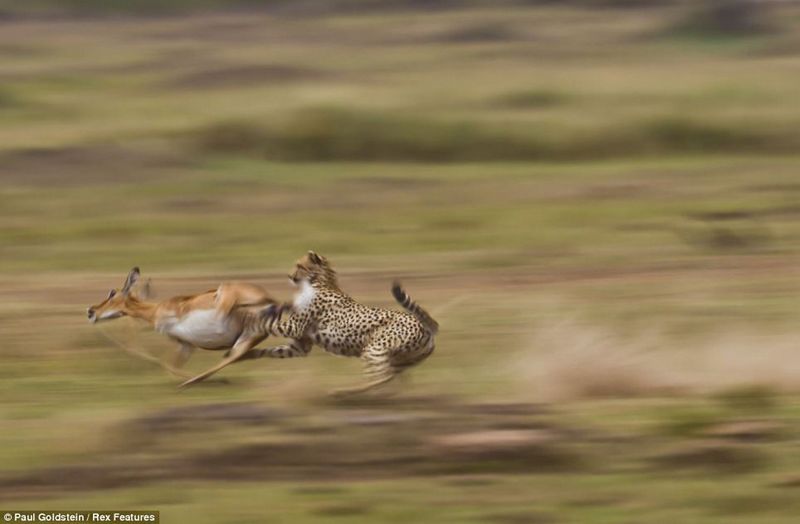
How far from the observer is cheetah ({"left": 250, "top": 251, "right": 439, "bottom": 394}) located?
881 centimetres

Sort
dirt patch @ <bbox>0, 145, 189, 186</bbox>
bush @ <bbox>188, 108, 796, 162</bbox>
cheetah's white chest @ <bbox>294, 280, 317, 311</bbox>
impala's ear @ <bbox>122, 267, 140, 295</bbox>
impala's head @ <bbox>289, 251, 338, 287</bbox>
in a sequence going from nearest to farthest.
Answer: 1. cheetah's white chest @ <bbox>294, 280, 317, 311</bbox>
2. impala's head @ <bbox>289, 251, 338, 287</bbox>
3. impala's ear @ <bbox>122, 267, 140, 295</bbox>
4. dirt patch @ <bbox>0, 145, 189, 186</bbox>
5. bush @ <bbox>188, 108, 796, 162</bbox>

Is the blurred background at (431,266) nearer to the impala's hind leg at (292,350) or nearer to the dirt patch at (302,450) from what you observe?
the dirt patch at (302,450)

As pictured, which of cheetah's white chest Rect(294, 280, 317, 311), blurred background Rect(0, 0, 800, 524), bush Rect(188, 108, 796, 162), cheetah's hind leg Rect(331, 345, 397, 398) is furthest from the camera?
bush Rect(188, 108, 796, 162)

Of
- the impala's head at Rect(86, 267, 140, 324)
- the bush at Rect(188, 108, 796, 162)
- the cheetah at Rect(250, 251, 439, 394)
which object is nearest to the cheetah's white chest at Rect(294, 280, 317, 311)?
the cheetah at Rect(250, 251, 439, 394)

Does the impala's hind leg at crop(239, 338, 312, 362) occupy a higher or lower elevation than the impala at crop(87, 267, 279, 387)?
lower

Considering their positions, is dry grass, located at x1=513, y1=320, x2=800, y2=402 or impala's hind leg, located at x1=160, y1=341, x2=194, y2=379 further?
impala's hind leg, located at x1=160, y1=341, x2=194, y2=379

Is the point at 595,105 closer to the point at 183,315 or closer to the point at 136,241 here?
the point at 136,241

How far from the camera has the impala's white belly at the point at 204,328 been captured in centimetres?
910

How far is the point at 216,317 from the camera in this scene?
9094mm

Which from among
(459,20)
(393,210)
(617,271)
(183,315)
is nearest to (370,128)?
(393,210)

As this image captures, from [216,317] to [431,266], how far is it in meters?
7.00

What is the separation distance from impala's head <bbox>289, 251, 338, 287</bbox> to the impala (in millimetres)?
187

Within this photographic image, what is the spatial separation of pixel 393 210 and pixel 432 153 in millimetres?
4989

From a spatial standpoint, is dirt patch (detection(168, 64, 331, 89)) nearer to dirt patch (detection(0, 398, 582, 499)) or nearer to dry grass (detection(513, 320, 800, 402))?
dry grass (detection(513, 320, 800, 402))
